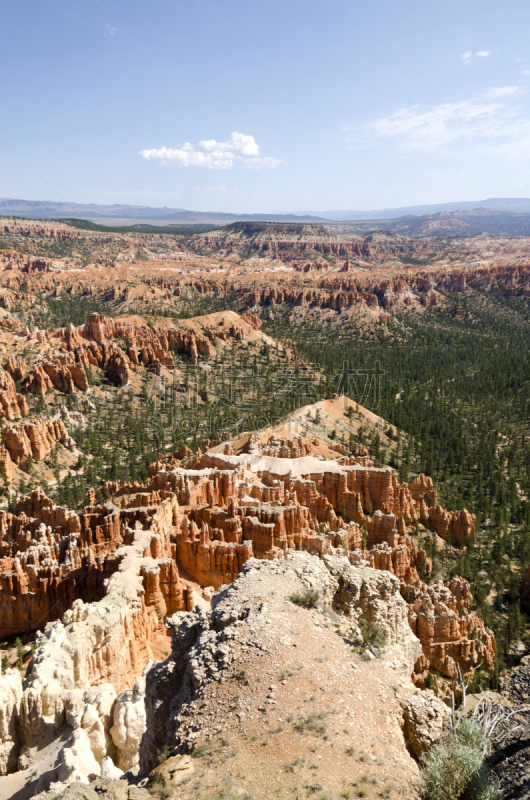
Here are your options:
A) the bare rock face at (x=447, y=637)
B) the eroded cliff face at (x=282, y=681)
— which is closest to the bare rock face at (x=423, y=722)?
the eroded cliff face at (x=282, y=681)

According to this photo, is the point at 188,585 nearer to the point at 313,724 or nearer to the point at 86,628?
the point at 86,628

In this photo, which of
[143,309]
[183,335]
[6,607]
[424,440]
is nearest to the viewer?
[6,607]

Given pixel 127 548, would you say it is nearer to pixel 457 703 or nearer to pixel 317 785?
pixel 457 703

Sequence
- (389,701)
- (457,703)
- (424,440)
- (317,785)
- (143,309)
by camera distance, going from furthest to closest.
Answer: (143,309) < (424,440) < (457,703) < (389,701) < (317,785)

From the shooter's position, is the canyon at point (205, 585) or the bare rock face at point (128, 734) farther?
the bare rock face at point (128, 734)

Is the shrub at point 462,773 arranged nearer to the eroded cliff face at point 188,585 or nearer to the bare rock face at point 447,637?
the eroded cliff face at point 188,585

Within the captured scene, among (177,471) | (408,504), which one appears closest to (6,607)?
(177,471)

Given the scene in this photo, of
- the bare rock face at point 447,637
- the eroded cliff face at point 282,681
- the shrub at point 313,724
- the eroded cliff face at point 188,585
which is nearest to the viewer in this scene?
the eroded cliff face at point 282,681
